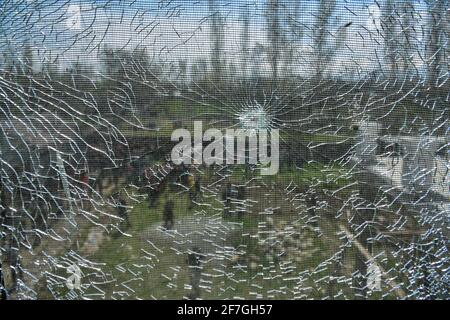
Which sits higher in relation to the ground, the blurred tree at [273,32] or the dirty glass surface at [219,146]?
the blurred tree at [273,32]

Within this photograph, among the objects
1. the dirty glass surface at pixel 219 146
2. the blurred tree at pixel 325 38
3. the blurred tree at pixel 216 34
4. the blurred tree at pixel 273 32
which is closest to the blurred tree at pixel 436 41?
the dirty glass surface at pixel 219 146

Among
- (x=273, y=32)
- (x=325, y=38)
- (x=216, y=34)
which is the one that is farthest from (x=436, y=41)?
(x=216, y=34)

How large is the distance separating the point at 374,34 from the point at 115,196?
1.10 meters

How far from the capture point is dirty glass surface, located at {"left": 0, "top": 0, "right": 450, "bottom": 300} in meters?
1.18

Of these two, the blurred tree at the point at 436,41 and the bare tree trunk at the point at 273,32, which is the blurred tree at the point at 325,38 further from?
the blurred tree at the point at 436,41

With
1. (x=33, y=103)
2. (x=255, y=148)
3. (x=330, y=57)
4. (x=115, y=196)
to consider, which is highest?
(x=330, y=57)

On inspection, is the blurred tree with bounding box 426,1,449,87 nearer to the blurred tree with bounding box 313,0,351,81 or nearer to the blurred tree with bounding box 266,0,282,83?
the blurred tree with bounding box 313,0,351,81

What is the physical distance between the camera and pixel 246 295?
4.12 ft

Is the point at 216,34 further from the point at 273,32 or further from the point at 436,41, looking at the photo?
the point at 436,41

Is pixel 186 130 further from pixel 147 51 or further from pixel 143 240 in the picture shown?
pixel 143 240

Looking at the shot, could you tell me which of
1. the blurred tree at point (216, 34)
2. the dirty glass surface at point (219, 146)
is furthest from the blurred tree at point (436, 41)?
the blurred tree at point (216, 34)

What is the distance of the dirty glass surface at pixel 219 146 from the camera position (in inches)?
46.5

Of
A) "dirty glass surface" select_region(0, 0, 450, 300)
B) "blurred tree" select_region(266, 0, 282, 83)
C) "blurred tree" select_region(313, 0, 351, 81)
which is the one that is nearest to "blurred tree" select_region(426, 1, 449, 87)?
"dirty glass surface" select_region(0, 0, 450, 300)
